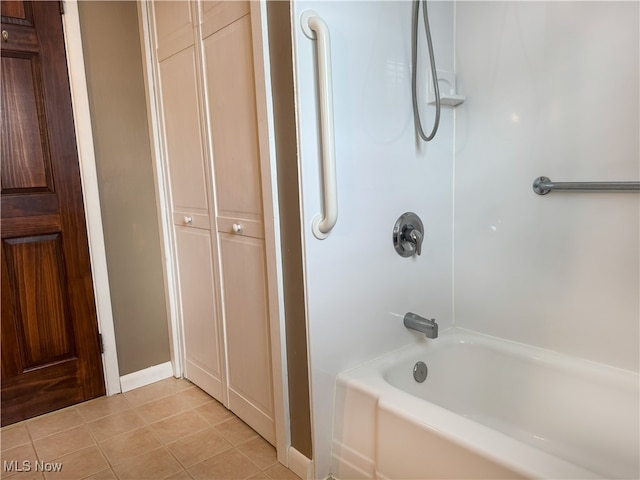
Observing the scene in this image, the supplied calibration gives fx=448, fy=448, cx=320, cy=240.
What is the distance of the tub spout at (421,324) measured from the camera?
62.1 inches

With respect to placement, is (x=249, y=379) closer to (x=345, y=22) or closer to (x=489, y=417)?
(x=489, y=417)

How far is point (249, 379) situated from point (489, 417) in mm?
932

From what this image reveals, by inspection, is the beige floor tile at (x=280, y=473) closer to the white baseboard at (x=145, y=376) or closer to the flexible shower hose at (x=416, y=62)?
the white baseboard at (x=145, y=376)

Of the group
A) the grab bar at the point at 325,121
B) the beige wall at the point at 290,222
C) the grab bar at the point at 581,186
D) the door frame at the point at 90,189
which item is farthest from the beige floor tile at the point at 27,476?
the grab bar at the point at 581,186

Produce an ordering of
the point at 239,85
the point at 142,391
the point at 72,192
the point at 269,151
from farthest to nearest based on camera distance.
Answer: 1. the point at 142,391
2. the point at 72,192
3. the point at 239,85
4. the point at 269,151

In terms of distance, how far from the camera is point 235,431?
6.10ft

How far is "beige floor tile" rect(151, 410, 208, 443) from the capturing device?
184 cm

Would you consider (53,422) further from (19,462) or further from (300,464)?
(300,464)

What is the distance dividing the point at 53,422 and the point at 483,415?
5.98ft

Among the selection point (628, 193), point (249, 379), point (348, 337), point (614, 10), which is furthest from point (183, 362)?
point (614, 10)

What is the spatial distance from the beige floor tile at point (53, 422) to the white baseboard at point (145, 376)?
0.25 meters

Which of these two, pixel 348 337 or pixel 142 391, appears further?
pixel 142 391

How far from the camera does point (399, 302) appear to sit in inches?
67.1

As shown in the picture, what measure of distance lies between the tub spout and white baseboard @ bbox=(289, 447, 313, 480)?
597 millimetres
